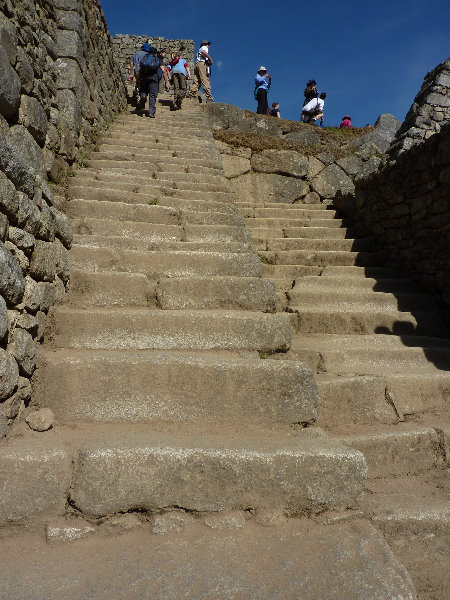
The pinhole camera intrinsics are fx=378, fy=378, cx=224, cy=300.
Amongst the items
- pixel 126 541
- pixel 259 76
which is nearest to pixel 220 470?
pixel 126 541

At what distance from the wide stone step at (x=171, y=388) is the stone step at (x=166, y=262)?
3.20 feet

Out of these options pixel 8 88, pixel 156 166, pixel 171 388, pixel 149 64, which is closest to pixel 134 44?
pixel 149 64

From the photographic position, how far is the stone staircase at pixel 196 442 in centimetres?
147

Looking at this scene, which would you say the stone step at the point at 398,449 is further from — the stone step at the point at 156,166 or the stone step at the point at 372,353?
the stone step at the point at 156,166

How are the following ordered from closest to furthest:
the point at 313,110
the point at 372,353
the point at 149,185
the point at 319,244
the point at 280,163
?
1. the point at 372,353
2. the point at 149,185
3. the point at 319,244
4. the point at 280,163
5. the point at 313,110

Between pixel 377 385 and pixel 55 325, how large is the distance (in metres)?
2.17

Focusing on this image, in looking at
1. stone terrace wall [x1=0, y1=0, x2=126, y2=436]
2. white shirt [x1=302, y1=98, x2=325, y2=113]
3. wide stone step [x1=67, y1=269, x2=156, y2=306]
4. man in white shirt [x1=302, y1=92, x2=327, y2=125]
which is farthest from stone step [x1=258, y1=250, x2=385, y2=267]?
white shirt [x1=302, y1=98, x2=325, y2=113]

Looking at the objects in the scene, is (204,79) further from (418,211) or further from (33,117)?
(33,117)

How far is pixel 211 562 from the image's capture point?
149 cm

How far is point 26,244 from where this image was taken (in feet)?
6.74

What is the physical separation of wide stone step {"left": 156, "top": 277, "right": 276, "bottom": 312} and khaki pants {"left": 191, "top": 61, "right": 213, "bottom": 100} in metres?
10.6

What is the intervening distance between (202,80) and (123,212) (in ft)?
31.6

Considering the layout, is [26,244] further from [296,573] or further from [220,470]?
[296,573]

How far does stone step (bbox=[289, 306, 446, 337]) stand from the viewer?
3543 millimetres
